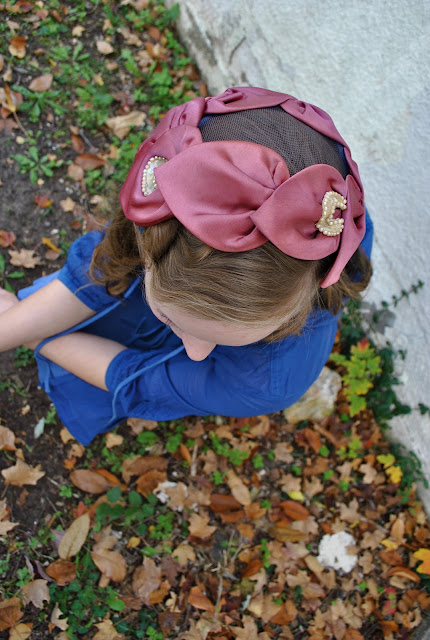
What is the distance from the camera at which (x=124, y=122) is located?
3.11 meters

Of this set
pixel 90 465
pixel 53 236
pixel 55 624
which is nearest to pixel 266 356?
pixel 90 465

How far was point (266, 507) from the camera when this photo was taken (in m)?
2.42

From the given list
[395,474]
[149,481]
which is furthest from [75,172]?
[395,474]

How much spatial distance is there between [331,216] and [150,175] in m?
0.47

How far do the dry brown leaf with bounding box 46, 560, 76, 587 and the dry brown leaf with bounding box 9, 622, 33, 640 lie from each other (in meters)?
0.19

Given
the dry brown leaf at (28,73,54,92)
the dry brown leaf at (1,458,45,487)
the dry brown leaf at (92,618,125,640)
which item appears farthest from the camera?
the dry brown leaf at (28,73,54,92)

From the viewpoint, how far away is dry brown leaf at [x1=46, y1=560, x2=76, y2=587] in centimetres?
206

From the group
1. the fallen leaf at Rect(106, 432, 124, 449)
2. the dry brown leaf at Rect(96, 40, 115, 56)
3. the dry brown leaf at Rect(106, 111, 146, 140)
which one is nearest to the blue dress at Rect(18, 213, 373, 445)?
the fallen leaf at Rect(106, 432, 124, 449)

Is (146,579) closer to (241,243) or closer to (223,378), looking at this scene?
(223,378)

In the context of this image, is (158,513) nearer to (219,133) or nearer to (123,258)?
(123,258)

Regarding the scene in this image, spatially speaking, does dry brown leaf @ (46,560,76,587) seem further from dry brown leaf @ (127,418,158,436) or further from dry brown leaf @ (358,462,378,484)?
dry brown leaf @ (358,462,378,484)

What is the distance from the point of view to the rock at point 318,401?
2525 millimetres

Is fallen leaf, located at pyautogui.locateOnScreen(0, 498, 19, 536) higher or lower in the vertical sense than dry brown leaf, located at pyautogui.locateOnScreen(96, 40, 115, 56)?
lower

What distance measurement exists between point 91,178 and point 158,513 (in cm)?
199
